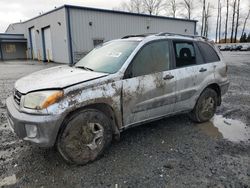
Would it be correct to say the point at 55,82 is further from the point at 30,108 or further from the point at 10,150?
the point at 10,150

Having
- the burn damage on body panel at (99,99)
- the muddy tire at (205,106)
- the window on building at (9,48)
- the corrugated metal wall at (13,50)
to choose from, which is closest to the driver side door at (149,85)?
the burn damage on body panel at (99,99)

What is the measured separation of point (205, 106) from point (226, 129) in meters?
0.63

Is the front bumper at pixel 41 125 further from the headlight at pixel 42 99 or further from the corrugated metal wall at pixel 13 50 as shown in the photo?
the corrugated metal wall at pixel 13 50

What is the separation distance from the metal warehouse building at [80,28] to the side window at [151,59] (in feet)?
51.4

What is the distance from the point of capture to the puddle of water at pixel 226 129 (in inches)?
160

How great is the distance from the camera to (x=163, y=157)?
3.27 meters

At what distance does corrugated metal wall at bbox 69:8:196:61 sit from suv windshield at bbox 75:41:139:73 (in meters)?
15.2

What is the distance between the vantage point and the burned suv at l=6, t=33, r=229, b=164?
2.66m

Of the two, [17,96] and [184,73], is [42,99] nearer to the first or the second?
[17,96]

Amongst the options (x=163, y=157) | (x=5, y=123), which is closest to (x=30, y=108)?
(x=163, y=157)

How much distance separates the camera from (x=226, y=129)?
4410 millimetres

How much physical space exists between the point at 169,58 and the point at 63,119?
2.18 meters

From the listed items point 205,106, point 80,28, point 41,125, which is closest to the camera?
point 41,125

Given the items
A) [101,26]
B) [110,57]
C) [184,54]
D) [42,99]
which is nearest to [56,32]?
[101,26]
